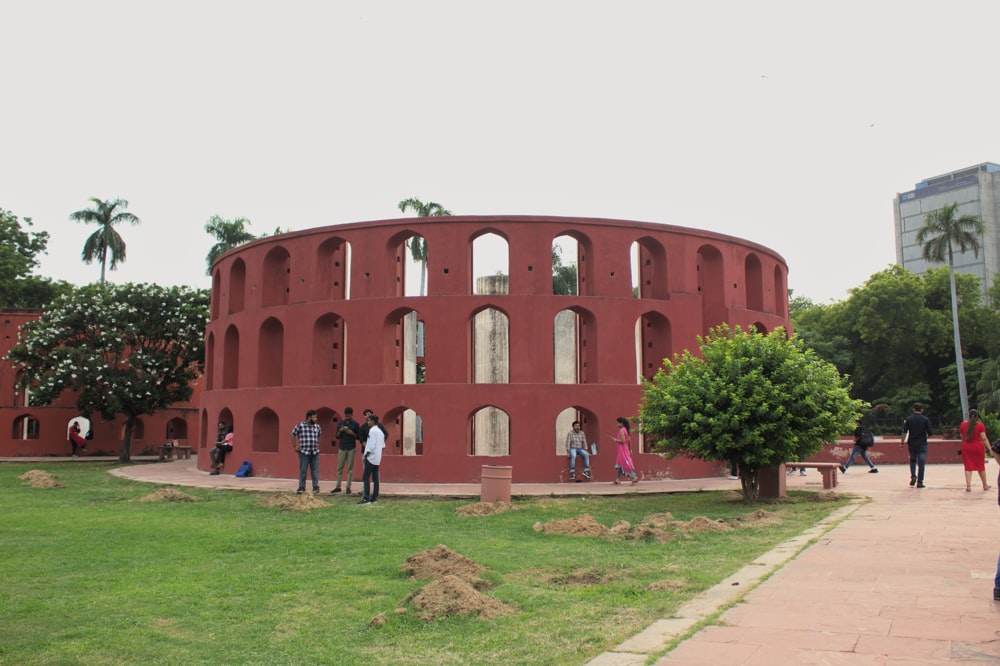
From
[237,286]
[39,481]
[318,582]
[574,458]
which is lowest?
[318,582]

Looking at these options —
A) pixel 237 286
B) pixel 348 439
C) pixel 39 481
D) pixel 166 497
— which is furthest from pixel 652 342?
pixel 39 481

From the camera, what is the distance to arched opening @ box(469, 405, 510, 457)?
23.2 metres

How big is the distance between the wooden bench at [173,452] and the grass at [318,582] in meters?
16.6

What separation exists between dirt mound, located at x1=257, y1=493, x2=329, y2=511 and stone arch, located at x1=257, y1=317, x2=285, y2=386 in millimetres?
7574

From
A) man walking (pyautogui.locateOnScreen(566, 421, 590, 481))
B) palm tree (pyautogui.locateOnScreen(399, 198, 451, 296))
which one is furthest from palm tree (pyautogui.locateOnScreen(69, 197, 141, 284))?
man walking (pyautogui.locateOnScreen(566, 421, 590, 481))

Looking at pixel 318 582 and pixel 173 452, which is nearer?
pixel 318 582

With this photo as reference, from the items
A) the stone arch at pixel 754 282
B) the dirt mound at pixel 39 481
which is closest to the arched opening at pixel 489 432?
the stone arch at pixel 754 282

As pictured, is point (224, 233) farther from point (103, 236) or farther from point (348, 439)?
point (348, 439)

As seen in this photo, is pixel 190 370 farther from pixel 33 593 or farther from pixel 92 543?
pixel 33 593

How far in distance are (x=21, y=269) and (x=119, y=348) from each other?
53.7ft

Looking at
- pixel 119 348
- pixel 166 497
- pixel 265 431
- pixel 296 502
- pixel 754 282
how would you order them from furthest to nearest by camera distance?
pixel 119 348 < pixel 754 282 < pixel 265 431 < pixel 166 497 < pixel 296 502

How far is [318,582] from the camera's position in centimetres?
704

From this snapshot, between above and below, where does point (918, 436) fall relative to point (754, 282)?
below

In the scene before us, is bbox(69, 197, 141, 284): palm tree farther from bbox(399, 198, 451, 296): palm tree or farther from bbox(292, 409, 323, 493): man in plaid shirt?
bbox(292, 409, 323, 493): man in plaid shirt
